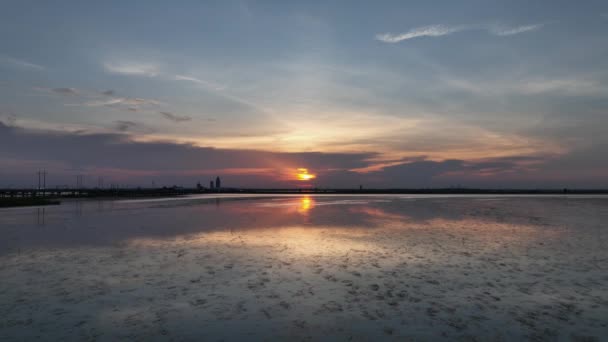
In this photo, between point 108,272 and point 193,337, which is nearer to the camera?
point 193,337

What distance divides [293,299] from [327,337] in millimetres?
2588

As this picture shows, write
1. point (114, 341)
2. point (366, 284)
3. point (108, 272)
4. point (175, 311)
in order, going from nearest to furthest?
point (114, 341)
point (175, 311)
point (366, 284)
point (108, 272)

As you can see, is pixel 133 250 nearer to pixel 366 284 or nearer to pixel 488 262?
pixel 366 284

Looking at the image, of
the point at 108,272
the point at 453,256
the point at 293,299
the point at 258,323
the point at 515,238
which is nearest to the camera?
the point at 258,323

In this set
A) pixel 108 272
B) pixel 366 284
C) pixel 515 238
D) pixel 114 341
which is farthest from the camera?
pixel 515 238

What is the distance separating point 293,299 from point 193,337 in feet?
10.5

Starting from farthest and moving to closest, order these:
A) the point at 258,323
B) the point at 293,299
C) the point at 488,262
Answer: the point at 488,262 < the point at 293,299 < the point at 258,323

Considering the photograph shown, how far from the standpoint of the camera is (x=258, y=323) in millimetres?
8141

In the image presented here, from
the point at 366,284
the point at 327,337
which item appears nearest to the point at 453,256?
the point at 366,284

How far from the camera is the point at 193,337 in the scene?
7344 mm

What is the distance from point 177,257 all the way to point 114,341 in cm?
822

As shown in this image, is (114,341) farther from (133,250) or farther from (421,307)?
(133,250)

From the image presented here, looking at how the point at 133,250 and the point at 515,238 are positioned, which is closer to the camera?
the point at 133,250

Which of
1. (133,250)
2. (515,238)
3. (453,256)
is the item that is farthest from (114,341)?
(515,238)
